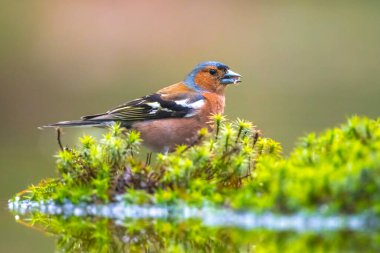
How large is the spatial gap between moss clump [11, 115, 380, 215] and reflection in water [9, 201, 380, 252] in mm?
76

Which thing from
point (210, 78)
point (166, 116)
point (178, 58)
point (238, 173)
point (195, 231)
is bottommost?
Result: point (195, 231)

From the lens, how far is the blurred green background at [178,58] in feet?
63.3

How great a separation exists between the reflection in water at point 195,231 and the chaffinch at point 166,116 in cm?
266

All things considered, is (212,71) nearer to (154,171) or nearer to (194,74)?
(194,74)

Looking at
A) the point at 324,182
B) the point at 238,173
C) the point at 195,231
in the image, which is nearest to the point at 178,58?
the point at 238,173

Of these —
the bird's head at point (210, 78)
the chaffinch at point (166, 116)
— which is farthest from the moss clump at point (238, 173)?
the bird's head at point (210, 78)

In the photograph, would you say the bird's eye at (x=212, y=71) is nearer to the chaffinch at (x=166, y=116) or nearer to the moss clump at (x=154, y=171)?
the chaffinch at (x=166, y=116)

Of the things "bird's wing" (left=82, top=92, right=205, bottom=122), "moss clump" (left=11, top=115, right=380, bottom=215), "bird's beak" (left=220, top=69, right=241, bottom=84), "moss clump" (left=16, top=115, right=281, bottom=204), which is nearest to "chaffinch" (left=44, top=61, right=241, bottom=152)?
"bird's wing" (left=82, top=92, right=205, bottom=122)

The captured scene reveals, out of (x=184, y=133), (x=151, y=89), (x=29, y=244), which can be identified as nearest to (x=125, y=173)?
(x=29, y=244)

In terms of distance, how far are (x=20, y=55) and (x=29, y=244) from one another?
2044cm

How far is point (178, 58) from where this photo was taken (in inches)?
1171

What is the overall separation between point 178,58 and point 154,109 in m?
20.4

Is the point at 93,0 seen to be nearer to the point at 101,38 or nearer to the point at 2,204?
the point at 101,38

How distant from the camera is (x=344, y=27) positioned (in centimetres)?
3403
